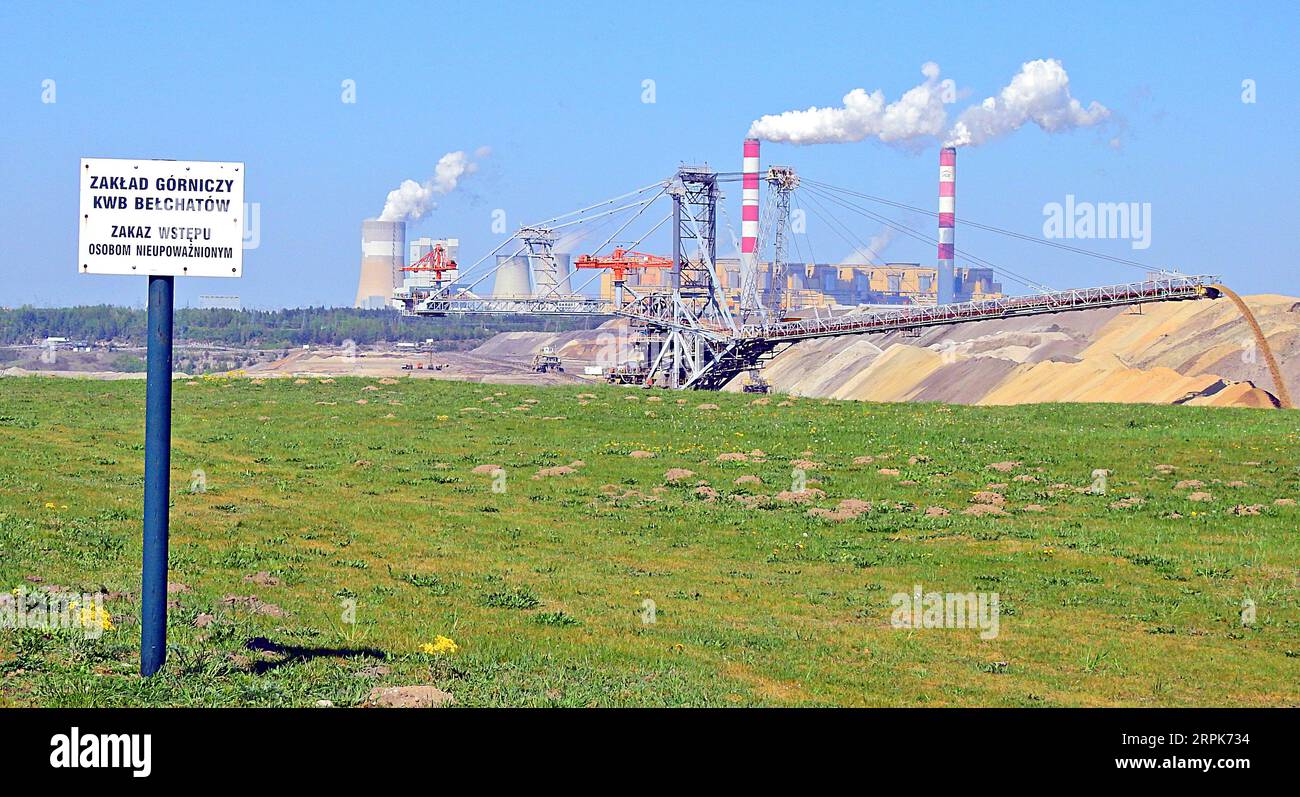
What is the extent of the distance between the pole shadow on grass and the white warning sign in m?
3.32

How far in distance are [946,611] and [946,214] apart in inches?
5006

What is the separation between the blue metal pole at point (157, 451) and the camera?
9773mm

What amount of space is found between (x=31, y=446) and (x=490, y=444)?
10123 mm

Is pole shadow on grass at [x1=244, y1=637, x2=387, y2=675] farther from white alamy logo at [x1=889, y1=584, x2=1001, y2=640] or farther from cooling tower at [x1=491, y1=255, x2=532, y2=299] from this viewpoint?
cooling tower at [x1=491, y1=255, x2=532, y2=299]

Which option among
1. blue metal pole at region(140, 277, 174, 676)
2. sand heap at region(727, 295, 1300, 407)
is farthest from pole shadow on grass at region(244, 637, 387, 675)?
sand heap at region(727, 295, 1300, 407)

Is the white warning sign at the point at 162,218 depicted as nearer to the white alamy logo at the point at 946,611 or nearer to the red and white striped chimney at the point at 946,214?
the white alamy logo at the point at 946,611

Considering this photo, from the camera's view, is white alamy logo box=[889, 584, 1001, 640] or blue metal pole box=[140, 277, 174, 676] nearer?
blue metal pole box=[140, 277, 174, 676]

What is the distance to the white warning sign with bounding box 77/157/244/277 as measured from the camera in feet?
31.7
